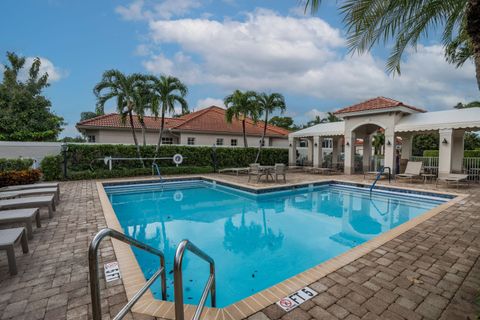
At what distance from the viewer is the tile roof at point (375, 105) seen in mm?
16797

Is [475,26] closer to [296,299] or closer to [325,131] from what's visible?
[296,299]

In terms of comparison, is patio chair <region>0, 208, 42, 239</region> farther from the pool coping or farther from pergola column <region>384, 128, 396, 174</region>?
pergola column <region>384, 128, 396, 174</region>

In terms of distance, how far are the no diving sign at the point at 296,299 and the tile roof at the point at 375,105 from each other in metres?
16.9

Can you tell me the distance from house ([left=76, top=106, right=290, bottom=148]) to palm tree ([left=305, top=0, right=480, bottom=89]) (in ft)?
52.4

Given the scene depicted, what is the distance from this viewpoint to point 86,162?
1703cm

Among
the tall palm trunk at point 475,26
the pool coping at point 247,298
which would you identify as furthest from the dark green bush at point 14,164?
the tall palm trunk at point 475,26

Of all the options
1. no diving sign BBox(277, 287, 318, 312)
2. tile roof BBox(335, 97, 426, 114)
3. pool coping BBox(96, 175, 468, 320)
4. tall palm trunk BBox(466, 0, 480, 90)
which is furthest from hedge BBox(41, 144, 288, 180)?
tall palm trunk BBox(466, 0, 480, 90)

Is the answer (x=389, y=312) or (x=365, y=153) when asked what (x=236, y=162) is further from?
(x=389, y=312)

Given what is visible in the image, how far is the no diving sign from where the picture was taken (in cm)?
321

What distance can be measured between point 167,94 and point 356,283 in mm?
17619

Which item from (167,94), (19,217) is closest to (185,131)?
(167,94)

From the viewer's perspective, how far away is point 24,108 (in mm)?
23438

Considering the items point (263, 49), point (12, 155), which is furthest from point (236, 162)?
point (12, 155)

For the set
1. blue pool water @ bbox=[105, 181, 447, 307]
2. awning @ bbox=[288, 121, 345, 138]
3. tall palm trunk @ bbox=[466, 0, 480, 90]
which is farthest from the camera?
awning @ bbox=[288, 121, 345, 138]
